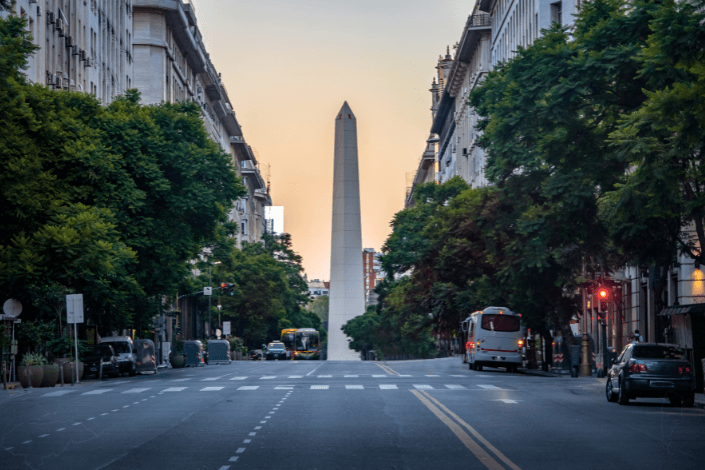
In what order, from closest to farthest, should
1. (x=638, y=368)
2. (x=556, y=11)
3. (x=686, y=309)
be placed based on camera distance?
(x=638, y=368) < (x=686, y=309) < (x=556, y=11)

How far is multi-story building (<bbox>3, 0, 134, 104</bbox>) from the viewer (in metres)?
50.6

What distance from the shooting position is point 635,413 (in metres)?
22.3

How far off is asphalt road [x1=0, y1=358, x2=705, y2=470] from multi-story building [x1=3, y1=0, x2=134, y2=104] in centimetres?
2013

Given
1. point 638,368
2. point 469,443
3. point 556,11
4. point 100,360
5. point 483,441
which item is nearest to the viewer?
point 469,443

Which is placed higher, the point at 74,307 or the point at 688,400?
the point at 74,307

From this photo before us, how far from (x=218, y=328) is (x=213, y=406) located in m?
86.3

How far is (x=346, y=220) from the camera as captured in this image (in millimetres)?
100562

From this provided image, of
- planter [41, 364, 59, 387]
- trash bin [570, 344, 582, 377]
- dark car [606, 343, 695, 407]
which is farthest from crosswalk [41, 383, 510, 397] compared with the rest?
trash bin [570, 344, 582, 377]

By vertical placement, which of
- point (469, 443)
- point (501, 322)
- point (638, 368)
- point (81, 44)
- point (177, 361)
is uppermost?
point (81, 44)

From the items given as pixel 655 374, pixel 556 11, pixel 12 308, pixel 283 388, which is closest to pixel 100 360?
pixel 12 308

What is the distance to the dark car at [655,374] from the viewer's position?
949 inches

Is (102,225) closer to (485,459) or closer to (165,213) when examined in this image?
(165,213)

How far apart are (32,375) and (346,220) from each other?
64.5m

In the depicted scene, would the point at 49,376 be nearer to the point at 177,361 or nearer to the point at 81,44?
the point at 81,44
